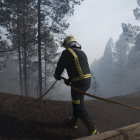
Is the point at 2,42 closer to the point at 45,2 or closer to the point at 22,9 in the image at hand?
the point at 22,9

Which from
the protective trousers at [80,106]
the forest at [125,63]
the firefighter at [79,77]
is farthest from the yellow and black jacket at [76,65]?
the forest at [125,63]

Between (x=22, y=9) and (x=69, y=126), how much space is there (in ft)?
51.5

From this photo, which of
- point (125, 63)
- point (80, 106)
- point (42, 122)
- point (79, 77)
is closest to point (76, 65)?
point (79, 77)

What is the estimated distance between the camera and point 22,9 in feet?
44.4

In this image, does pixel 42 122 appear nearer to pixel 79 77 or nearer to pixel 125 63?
pixel 79 77

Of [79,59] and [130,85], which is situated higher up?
[79,59]

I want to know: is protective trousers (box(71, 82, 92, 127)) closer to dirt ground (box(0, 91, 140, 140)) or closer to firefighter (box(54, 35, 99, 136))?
firefighter (box(54, 35, 99, 136))

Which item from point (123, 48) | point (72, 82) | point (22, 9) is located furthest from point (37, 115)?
point (123, 48)

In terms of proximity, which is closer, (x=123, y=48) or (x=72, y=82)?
(x=72, y=82)

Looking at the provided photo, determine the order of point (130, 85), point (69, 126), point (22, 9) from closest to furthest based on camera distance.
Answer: point (69, 126), point (22, 9), point (130, 85)

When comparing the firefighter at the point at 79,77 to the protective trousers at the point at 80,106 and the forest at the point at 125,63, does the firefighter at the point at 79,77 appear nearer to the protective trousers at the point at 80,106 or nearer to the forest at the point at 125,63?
the protective trousers at the point at 80,106

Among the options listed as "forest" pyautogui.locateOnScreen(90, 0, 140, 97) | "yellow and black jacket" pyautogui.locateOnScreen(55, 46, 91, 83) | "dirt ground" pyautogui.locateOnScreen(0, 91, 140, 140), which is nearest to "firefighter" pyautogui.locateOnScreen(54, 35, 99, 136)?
"yellow and black jacket" pyautogui.locateOnScreen(55, 46, 91, 83)

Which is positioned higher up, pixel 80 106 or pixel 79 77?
pixel 79 77

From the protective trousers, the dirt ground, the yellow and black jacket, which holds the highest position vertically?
the yellow and black jacket
